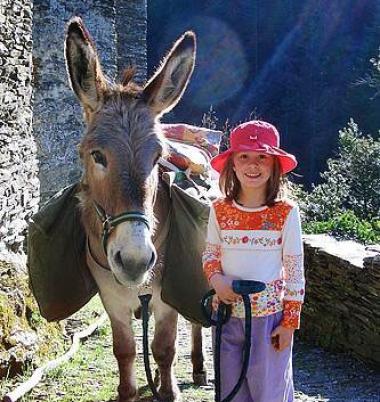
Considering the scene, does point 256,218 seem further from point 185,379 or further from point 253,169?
point 185,379

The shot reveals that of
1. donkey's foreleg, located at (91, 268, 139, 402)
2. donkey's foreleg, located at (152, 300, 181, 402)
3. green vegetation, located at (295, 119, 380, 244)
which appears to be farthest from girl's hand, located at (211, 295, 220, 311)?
green vegetation, located at (295, 119, 380, 244)

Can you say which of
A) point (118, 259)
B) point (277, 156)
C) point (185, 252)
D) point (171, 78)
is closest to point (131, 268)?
point (118, 259)

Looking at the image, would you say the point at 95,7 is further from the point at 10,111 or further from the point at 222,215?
the point at 222,215

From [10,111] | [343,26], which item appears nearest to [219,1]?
[343,26]

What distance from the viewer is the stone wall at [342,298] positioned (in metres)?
5.55

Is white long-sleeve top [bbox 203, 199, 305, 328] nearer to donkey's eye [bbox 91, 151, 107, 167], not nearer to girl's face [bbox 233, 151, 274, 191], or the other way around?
girl's face [bbox 233, 151, 274, 191]

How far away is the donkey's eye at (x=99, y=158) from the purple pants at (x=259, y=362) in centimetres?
85

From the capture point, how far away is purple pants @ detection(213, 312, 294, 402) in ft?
9.80

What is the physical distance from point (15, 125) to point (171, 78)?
2.98 metres

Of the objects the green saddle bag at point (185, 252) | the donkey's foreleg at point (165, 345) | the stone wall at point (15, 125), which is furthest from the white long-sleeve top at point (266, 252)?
the stone wall at point (15, 125)

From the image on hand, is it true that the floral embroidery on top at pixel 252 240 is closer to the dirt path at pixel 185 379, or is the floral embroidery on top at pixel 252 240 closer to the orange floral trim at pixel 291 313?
the orange floral trim at pixel 291 313

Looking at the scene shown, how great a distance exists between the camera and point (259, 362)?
2.99 meters

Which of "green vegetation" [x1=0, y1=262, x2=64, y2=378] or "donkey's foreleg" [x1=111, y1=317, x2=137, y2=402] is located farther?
"green vegetation" [x1=0, y1=262, x2=64, y2=378]

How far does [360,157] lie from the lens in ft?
45.3
